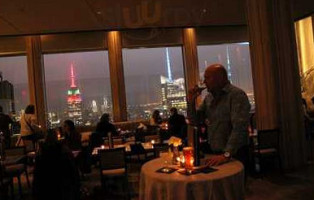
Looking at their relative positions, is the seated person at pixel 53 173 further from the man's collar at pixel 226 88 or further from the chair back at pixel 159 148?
the chair back at pixel 159 148

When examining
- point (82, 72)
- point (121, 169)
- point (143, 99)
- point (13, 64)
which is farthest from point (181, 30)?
point (121, 169)

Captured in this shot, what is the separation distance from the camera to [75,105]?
12.9 metres

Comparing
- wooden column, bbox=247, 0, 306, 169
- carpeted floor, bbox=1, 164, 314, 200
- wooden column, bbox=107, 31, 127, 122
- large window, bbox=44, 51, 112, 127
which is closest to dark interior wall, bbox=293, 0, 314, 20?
wooden column, bbox=247, 0, 306, 169

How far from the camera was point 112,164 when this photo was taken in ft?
18.7

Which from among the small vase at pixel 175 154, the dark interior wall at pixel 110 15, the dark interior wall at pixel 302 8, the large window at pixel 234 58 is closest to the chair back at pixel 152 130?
the dark interior wall at pixel 110 15

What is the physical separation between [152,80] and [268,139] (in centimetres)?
738

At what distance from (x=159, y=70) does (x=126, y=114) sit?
2.20 m

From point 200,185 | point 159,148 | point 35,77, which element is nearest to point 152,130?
point 159,148

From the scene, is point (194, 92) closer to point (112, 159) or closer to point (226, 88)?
point (226, 88)

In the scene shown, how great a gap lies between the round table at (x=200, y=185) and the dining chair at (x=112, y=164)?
111 inches

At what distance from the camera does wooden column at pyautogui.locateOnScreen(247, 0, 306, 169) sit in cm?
671

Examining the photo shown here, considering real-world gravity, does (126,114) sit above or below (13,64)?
below

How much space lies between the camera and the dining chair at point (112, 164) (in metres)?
5.64

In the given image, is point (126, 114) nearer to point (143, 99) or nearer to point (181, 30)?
point (143, 99)
